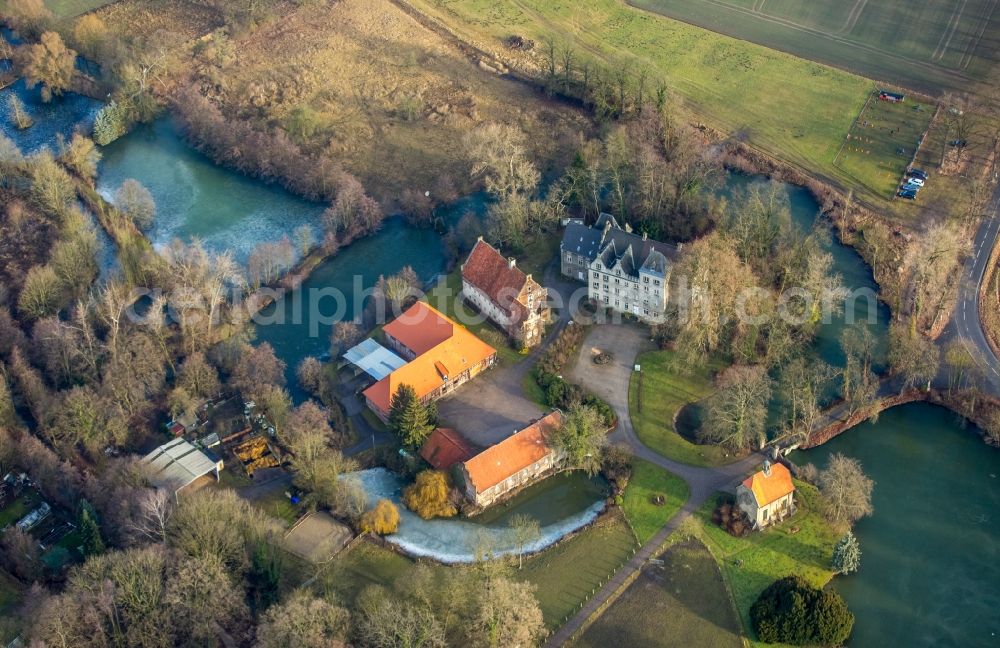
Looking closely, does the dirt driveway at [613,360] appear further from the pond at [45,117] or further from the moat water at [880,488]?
the pond at [45,117]

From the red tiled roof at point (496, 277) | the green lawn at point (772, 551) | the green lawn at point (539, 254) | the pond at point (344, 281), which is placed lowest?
the pond at point (344, 281)

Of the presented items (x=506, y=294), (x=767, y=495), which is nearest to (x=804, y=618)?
(x=767, y=495)

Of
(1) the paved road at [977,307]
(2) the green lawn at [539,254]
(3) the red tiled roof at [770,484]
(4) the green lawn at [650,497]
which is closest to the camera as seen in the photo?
(3) the red tiled roof at [770,484]

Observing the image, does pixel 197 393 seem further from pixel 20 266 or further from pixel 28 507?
pixel 20 266

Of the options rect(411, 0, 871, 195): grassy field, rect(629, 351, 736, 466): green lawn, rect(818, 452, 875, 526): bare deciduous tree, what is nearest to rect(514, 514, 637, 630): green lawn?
rect(629, 351, 736, 466): green lawn

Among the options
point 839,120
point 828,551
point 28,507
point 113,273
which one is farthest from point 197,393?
point 839,120

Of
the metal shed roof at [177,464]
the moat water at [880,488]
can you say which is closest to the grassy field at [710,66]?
the moat water at [880,488]
